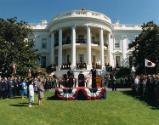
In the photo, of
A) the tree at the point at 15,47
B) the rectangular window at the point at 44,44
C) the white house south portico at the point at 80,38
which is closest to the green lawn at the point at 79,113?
the tree at the point at 15,47

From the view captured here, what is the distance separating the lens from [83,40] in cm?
5672

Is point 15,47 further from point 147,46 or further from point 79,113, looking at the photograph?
point 79,113

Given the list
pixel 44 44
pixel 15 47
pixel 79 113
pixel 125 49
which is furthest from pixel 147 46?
pixel 79 113

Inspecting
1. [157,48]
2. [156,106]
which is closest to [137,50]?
[157,48]

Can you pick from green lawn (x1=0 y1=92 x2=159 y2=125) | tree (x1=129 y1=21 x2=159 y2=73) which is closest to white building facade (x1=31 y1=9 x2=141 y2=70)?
tree (x1=129 y1=21 x2=159 y2=73)

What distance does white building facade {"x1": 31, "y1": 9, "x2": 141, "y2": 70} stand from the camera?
55000 mm

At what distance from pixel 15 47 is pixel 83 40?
16.9 metres

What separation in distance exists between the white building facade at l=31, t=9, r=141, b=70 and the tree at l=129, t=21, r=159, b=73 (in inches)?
289

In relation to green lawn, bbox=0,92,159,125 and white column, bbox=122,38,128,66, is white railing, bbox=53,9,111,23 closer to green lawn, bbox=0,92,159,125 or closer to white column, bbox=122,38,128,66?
white column, bbox=122,38,128,66

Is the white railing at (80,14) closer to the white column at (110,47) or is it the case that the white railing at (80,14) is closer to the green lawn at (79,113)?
the white column at (110,47)

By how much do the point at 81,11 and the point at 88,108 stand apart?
33.3 m

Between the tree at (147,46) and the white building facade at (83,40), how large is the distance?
7352mm

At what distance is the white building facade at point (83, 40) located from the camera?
5500cm

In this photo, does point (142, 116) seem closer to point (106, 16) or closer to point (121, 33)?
point (106, 16)
